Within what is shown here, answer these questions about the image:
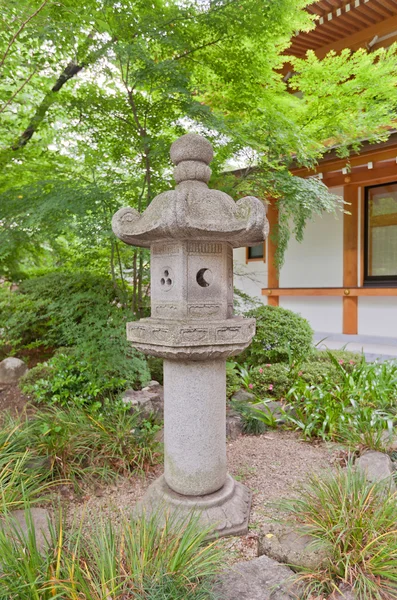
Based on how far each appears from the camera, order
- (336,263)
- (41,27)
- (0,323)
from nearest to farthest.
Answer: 1. (41,27)
2. (0,323)
3. (336,263)

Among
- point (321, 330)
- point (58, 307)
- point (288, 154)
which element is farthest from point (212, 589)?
point (321, 330)

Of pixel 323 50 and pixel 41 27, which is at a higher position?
pixel 323 50

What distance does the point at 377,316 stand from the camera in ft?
23.9

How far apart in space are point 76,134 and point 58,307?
2113 mm

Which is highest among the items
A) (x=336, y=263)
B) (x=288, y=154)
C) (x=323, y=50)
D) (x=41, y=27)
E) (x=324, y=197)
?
(x=323, y=50)

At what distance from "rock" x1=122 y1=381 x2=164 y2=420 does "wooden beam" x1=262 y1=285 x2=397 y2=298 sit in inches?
190

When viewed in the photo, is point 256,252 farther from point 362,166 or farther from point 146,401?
point 146,401

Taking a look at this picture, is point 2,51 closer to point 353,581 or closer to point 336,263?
point 353,581

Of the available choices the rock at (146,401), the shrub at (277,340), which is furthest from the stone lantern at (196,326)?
the shrub at (277,340)

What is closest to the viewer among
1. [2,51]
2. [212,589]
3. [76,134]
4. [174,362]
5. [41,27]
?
[212,589]

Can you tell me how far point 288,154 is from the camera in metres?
4.65

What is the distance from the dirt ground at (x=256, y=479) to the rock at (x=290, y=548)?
12 cm

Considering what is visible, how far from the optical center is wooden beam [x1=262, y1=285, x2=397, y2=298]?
6938 millimetres

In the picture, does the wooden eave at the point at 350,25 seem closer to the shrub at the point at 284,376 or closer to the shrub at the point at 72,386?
the shrub at the point at 284,376
